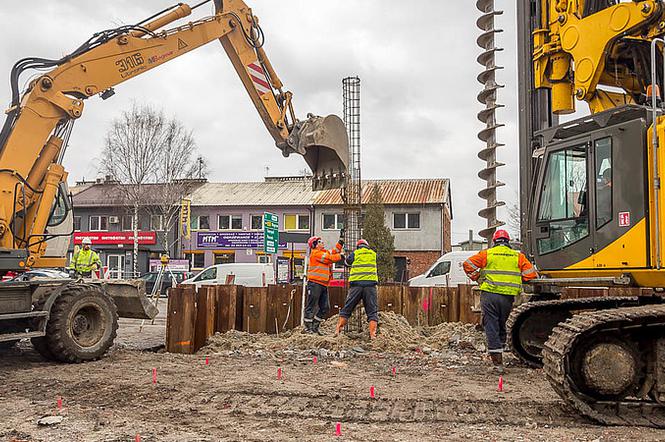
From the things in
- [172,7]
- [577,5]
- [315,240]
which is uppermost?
[172,7]

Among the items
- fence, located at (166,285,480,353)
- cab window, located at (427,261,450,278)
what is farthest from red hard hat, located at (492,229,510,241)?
cab window, located at (427,261,450,278)

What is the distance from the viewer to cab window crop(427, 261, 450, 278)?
2119 cm

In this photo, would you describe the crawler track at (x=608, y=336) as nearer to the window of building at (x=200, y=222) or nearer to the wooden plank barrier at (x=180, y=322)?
the wooden plank barrier at (x=180, y=322)

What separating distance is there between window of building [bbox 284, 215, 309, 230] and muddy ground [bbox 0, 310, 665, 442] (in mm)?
32606

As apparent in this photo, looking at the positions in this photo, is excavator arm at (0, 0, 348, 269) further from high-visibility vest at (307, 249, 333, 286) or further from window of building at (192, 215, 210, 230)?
window of building at (192, 215, 210, 230)

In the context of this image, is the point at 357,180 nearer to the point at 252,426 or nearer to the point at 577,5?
the point at 577,5

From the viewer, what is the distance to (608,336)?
650 cm

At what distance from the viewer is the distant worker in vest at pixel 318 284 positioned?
1194 cm

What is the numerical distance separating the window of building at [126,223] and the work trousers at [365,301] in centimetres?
3541

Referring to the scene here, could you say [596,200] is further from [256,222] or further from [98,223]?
[98,223]

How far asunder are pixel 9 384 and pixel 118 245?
36.4m

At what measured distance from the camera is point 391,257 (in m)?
36.4

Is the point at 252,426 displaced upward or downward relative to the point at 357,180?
downward

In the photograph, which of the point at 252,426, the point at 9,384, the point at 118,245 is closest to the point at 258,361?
the point at 9,384
